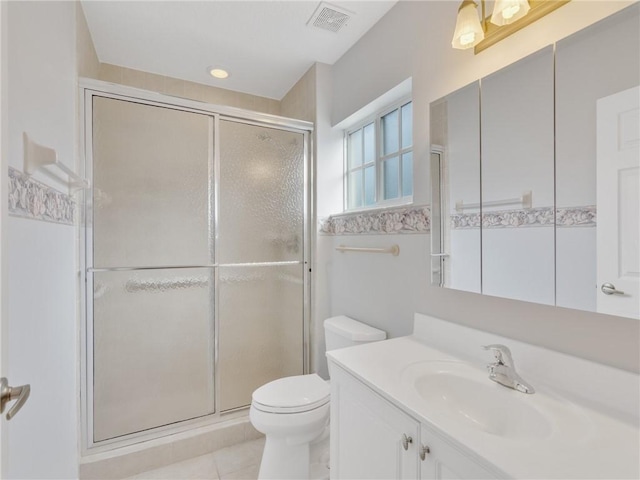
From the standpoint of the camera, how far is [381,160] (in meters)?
1.89

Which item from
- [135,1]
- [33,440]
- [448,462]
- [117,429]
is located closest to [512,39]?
[448,462]

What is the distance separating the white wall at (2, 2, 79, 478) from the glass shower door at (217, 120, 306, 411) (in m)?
0.79

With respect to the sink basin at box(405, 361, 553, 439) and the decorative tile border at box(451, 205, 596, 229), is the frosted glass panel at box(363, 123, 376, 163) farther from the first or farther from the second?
the sink basin at box(405, 361, 553, 439)

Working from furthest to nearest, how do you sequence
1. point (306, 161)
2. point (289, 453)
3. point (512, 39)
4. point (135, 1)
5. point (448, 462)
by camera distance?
point (306, 161)
point (135, 1)
point (289, 453)
point (512, 39)
point (448, 462)

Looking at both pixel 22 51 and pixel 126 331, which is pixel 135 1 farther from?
pixel 126 331

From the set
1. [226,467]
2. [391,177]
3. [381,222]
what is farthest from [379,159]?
[226,467]

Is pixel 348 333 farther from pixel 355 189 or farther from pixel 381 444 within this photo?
pixel 355 189

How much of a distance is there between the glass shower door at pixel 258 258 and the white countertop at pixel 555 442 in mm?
1295

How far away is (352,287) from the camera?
6.24ft

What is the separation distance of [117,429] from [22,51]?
6.05ft

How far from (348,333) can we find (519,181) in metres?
1.07

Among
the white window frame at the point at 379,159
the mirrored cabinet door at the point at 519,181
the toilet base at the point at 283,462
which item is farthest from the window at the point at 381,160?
the toilet base at the point at 283,462

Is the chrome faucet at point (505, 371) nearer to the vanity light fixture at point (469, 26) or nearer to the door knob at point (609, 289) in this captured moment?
the door knob at point (609, 289)

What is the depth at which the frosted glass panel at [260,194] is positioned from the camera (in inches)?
78.4
